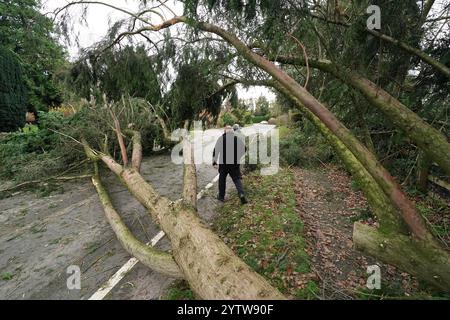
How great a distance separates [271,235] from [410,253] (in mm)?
2123

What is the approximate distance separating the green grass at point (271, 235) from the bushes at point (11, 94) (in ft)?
47.3

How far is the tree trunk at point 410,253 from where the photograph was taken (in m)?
2.67

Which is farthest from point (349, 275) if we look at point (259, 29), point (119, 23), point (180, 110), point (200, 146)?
point (200, 146)

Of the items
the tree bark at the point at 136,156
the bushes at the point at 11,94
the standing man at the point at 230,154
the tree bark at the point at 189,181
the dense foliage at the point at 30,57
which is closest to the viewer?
the tree bark at the point at 189,181

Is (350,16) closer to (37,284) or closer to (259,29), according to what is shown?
(259,29)

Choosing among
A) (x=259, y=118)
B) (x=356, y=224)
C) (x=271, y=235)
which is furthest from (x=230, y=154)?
(x=259, y=118)

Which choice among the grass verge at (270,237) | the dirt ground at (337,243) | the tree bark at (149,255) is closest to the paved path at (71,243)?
the tree bark at (149,255)

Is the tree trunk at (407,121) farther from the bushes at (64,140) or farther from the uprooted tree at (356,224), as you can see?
the bushes at (64,140)

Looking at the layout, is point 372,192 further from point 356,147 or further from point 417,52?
point 417,52

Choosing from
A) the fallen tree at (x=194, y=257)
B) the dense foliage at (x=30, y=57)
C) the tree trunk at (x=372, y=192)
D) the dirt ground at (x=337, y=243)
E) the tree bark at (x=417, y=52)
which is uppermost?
the dense foliage at (x=30, y=57)

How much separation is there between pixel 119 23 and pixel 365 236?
5776 millimetres

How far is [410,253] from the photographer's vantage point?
2.84 m

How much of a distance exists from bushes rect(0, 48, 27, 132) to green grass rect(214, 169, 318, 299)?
47.3 feet
